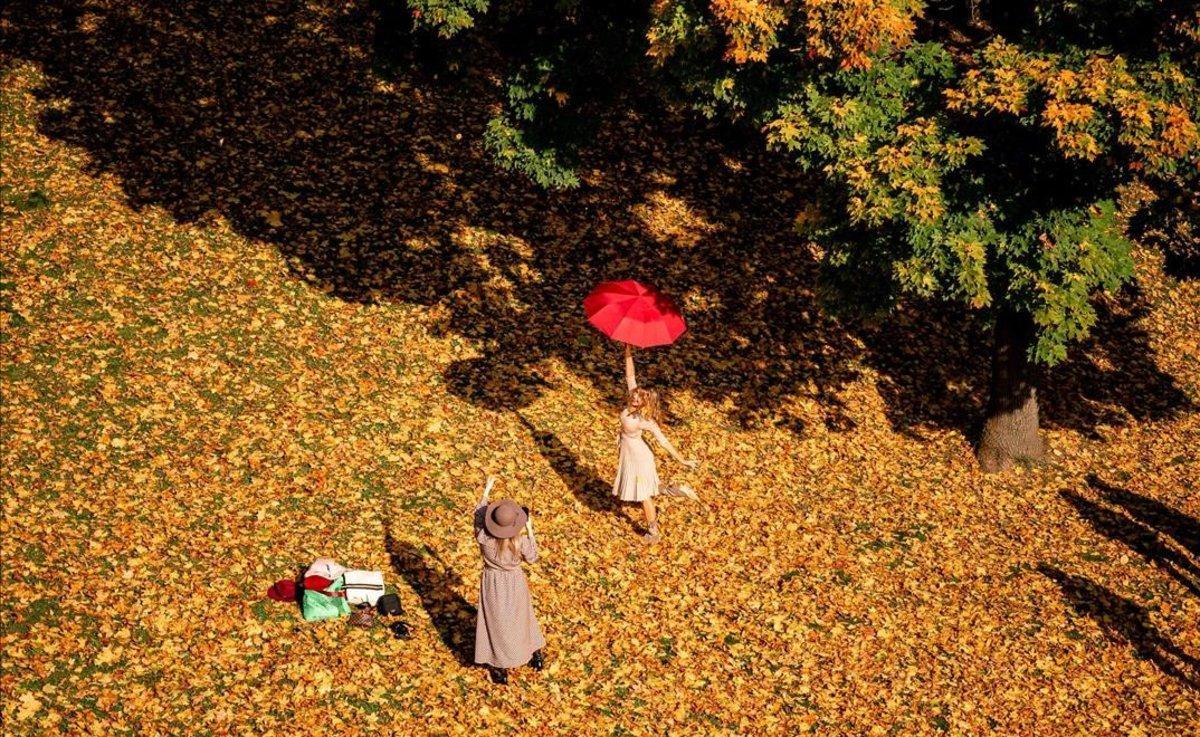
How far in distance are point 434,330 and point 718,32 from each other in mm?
6079

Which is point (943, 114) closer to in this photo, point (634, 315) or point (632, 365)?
point (634, 315)

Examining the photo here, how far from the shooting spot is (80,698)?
9383mm

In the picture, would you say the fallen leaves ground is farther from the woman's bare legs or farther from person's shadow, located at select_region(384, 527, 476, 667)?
the woman's bare legs

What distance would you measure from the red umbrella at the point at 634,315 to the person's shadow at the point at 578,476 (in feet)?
7.33

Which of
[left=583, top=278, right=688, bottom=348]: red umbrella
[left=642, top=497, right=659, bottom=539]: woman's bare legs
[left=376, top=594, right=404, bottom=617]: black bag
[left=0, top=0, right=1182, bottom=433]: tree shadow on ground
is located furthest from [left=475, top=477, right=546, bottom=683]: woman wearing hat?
[left=0, top=0, right=1182, bottom=433]: tree shadow on ground

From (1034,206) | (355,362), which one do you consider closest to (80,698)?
(355,362)

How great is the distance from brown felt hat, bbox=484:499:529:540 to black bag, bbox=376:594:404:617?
1852 mm

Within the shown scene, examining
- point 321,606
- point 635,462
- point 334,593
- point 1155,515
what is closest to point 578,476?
point 635,462

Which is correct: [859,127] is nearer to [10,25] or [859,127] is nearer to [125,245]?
[125,245]

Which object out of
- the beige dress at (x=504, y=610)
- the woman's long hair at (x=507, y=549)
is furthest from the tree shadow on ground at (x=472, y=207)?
the woman's long hair at (x=507, y=549)

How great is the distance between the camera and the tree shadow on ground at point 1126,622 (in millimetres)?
11609

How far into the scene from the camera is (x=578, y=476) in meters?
13.2

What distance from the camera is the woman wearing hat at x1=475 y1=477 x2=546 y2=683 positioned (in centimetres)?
924

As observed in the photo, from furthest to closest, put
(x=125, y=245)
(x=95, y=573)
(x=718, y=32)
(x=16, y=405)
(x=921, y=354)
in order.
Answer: (x=921, y=354) → (x=125, y=245) → (x=16, y=405) → (x=718, y=32) → (x=95, y=573)
